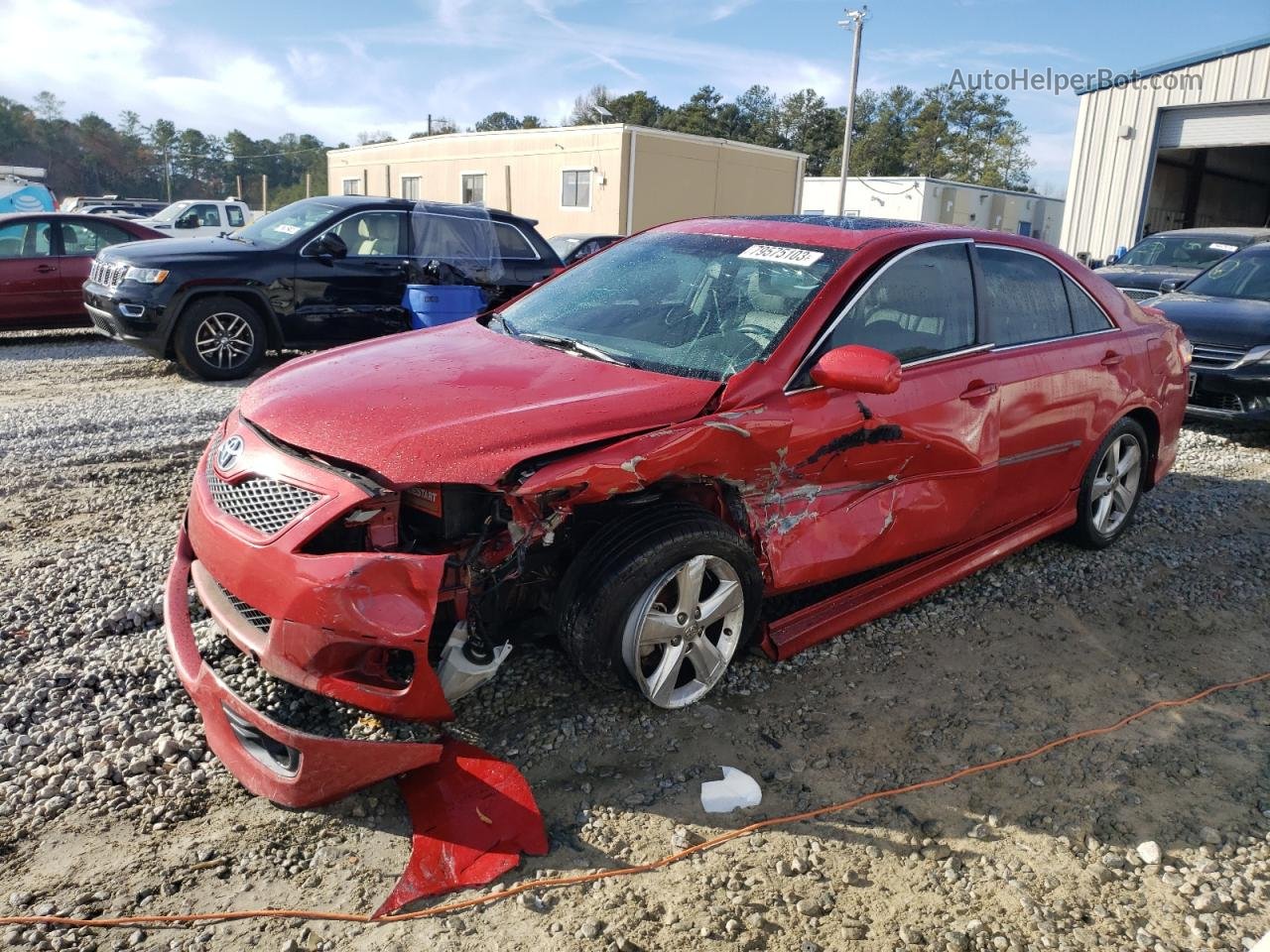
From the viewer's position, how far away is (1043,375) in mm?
4250

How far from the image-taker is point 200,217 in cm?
2030

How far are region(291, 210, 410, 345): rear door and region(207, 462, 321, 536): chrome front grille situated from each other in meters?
6.19

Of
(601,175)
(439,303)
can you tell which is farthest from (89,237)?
(601,175)

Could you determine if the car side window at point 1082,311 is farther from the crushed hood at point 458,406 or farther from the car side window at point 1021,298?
the crushed hood at point 458,406

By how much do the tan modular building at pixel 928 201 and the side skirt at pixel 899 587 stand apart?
1247 inches

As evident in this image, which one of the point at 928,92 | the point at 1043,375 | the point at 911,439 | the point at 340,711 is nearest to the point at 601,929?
the point at 340,711

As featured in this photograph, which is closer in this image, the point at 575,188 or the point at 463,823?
the point at 463,823

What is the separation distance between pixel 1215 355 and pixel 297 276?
8071mm

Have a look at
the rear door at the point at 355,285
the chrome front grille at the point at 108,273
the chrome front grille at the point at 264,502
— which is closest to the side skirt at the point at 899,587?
the chrome front grille at the point at 264,502

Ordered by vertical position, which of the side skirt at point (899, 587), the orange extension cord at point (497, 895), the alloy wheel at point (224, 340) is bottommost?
the orange extension cord at point (497, 895)

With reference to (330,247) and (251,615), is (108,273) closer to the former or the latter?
(330,247)

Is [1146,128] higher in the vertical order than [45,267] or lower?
higher

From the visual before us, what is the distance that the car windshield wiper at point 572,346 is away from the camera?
341 cm

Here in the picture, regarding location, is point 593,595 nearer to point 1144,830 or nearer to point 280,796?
point 280,796
